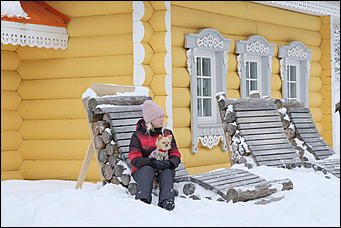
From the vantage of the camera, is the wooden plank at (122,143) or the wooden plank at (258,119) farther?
the wooden plank at (258,119)

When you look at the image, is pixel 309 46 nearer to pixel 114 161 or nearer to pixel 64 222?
pixel 114 161

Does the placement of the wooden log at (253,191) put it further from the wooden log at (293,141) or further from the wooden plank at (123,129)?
the wooden log at (293,141)

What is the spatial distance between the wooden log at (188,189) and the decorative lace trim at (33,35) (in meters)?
4.33

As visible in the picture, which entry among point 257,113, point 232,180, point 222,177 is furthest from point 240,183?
point 257,113

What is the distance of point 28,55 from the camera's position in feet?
27.8

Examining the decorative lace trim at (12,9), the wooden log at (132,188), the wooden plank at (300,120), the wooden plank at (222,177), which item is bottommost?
the wooden log at (132,188)

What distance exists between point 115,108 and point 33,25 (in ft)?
10.7

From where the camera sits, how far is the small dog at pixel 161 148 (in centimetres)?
466

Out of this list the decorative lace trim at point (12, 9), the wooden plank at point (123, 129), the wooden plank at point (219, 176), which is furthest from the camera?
the decorative lace trim at point (12, 9)

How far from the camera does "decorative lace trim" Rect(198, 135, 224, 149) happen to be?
8.51 meters

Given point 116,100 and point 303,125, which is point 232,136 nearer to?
point 303,125

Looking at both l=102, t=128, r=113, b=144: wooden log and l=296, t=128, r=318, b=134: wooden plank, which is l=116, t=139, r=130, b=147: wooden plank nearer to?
l=102, t=128, r=113, b=144: wooden log

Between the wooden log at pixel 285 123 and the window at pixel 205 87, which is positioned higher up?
the window at pixel 205 87

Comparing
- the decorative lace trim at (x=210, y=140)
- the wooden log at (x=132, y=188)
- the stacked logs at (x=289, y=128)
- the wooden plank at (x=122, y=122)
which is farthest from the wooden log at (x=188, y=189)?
the decorative lace trim at (x=210, y=140)
